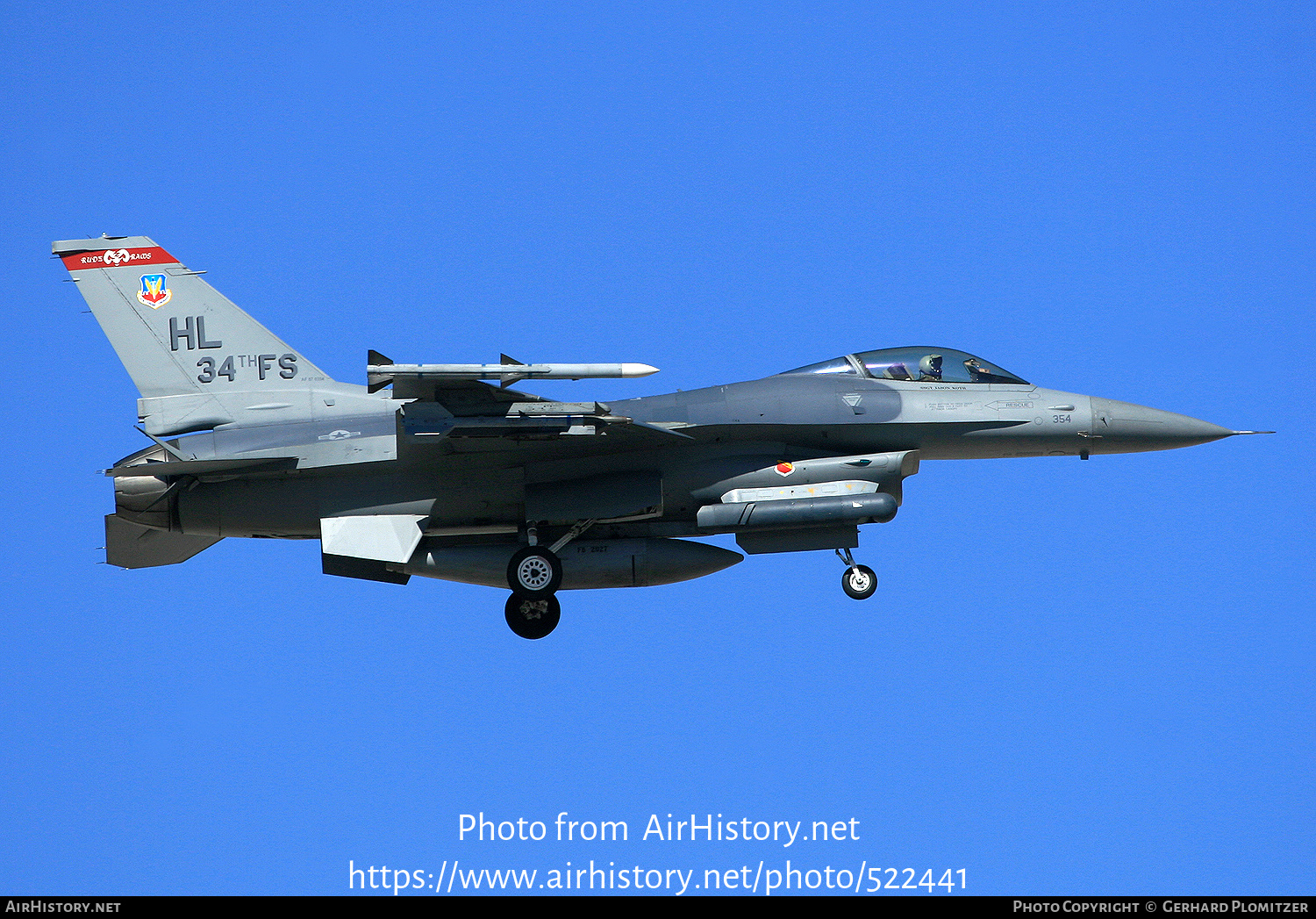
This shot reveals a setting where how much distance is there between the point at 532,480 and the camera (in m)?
17.0

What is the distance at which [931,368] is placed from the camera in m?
17.5

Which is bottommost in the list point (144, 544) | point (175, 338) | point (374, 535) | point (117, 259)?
point (374, 535)

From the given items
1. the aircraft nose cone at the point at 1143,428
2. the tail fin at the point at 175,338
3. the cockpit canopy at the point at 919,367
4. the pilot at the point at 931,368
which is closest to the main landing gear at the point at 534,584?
the tail fin at the point at 175,338

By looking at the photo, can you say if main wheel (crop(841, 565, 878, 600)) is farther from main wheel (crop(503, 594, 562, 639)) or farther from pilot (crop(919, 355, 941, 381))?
main wheel (crop(503, 594, 562, 639))

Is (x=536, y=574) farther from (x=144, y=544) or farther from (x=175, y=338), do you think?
(x=175, y=338)

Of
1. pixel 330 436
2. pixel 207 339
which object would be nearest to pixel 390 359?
pixel 330 436

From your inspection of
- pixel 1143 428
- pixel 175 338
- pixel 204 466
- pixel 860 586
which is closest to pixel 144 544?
pixel 204 466

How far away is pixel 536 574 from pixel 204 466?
12.7 ft

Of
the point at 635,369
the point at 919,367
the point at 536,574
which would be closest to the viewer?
the point at 635,369

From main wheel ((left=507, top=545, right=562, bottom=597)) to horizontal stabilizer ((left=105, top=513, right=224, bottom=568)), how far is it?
141 inches

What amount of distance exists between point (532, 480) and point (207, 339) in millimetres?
4234

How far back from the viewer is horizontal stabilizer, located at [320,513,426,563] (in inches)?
663

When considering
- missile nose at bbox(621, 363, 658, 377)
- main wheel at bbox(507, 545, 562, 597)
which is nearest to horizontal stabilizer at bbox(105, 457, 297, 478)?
main wheel at bbox(507, 545, 562, 597)

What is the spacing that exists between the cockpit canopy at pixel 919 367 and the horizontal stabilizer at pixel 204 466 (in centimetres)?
598
